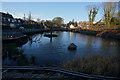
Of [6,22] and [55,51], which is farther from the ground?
[6,22]

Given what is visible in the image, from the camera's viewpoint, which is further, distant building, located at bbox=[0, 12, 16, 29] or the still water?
distant building, located at bbox=[0, 12, 16, 29]

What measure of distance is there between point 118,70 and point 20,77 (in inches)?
240

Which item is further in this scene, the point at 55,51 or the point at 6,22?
the point at 6,22

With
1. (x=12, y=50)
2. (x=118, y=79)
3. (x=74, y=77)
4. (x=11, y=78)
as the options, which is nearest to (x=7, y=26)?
(x=12, y=50)

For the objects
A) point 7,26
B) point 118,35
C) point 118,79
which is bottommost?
point 118,79

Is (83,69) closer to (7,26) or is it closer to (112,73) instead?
(112,73)

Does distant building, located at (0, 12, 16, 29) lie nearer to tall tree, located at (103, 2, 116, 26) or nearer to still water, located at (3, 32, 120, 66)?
still water, located at (3, 32, 120, 66)

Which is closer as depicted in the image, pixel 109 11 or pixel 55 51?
pixel 55 51

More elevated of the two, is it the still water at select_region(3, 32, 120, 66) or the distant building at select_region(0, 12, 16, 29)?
the distant building at select_region(0, 12, 16, 29)

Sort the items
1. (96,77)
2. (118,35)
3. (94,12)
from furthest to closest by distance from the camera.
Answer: (94,12) → (118,35) → (96,77)

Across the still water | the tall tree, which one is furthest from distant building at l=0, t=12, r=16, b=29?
the tall tree

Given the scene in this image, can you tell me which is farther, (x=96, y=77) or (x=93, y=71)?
(x=93, y=71)

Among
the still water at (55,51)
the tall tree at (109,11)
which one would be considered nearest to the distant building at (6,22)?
the still water at (55,51)

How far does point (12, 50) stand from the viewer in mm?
9914
